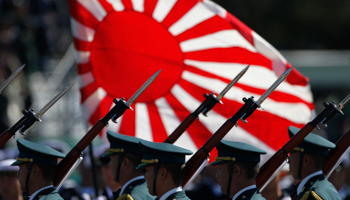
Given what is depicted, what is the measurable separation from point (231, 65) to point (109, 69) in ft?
4.11

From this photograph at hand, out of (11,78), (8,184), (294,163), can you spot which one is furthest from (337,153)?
(8,184)

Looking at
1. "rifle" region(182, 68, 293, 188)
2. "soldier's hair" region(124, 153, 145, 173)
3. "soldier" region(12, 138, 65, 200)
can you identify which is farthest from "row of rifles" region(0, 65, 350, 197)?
"soldier's hair" region(124, 153, 145, 173)

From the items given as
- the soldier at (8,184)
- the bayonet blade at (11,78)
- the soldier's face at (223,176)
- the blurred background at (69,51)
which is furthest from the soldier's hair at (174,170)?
the blurred background at (69,51)

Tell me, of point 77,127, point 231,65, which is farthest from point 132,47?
point 77,127

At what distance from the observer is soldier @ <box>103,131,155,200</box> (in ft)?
14.4

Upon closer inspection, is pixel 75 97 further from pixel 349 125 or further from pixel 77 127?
pixel 349 125

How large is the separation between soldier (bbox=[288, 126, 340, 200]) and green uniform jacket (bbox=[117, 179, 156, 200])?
112cm

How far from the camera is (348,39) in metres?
19.1

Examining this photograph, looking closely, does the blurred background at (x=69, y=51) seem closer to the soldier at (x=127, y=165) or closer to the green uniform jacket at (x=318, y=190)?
the soldier at (x=127, y=165)

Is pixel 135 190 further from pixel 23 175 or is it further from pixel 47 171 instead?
pixel 23 175

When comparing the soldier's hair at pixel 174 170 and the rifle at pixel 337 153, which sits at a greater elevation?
the rifle at pixel 337 153

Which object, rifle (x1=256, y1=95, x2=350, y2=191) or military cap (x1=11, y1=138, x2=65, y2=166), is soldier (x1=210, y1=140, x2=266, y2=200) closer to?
rifle (x1=256, y1=95, x2=350, y2=191)

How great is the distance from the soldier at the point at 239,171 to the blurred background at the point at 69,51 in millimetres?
6058

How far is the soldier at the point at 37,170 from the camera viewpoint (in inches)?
165
